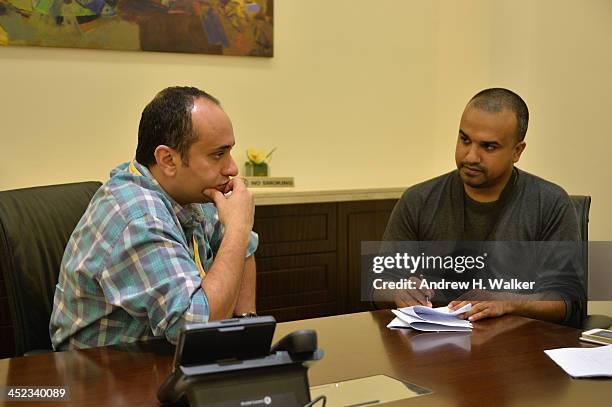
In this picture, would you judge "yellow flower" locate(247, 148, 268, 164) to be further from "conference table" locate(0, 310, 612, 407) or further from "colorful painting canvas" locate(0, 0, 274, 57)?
"conference table" locate(0, 310, 612, 407)

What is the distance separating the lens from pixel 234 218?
84.7 inches

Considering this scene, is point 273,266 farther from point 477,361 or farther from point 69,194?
point 477,361

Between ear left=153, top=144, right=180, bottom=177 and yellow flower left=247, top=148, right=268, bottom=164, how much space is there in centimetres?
204

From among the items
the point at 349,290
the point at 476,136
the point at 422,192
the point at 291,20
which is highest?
the point at 291,20

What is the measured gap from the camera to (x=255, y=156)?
414 cm

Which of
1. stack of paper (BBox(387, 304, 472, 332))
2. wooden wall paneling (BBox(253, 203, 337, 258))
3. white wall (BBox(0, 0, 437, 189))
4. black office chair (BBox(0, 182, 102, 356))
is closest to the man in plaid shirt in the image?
black office chair (BBox(0, 182, 102, 356))

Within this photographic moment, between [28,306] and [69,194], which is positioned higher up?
[69,194]

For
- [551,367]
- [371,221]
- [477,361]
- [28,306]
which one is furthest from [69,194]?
[371,221]

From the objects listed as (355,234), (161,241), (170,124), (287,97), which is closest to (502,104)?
(170,124)

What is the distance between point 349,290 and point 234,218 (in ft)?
6.98

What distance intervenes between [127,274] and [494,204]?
4.60 feet

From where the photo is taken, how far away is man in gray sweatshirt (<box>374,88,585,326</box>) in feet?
8.70

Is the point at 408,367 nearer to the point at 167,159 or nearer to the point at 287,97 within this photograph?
the point at 167,159

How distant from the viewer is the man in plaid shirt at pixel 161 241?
1863 mm
